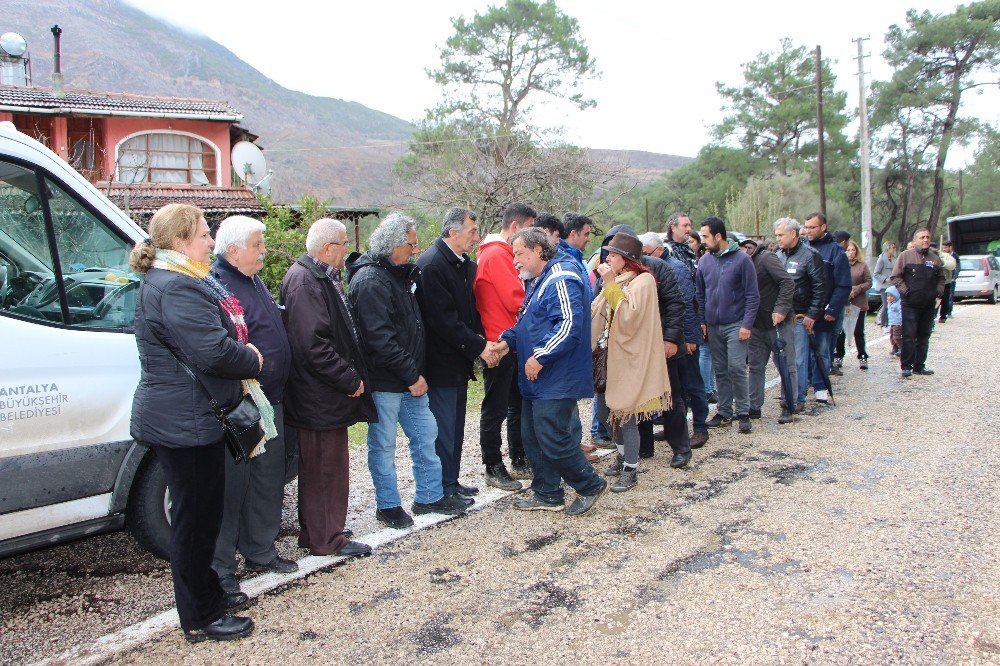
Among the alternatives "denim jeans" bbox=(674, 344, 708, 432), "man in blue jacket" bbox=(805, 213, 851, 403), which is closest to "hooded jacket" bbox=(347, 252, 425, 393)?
"denim jeans" bbox=(674, 344, 708, 432)

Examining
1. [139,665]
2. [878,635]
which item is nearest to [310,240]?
[139,665]

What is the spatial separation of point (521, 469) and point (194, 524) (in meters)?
2.96

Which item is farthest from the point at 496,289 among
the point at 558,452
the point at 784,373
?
the point at 784,373

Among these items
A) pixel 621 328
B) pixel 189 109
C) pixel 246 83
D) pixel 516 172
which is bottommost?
pixel 621 328

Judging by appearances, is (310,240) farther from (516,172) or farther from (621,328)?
(516,172)

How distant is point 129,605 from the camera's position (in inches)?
144

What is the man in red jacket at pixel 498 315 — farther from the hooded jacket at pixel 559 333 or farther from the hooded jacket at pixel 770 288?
the hooded jacket at pixel 770 288

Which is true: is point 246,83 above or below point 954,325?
above

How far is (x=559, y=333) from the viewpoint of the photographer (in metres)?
4.55

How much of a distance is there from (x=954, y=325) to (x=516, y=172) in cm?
1023

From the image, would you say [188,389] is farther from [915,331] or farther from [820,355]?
[915,331]

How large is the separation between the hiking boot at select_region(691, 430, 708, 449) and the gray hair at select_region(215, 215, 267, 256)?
417 cm

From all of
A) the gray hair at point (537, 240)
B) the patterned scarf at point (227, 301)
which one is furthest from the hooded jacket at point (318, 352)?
the gray hair at point (537, 240)

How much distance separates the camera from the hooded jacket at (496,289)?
204 inches
